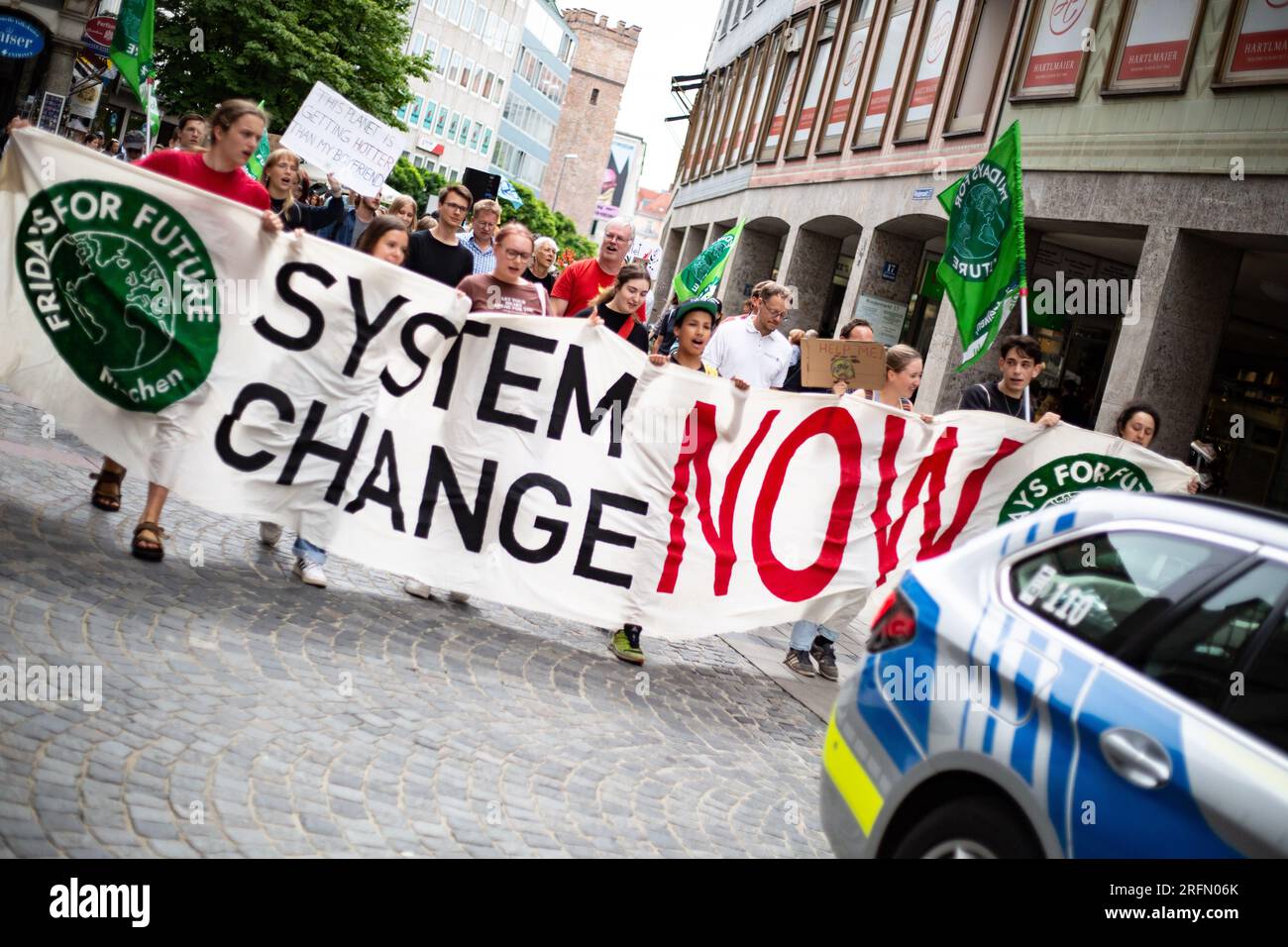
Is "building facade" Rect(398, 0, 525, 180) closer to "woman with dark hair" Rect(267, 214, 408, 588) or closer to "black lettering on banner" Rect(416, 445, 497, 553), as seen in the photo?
"woman with dark hair" Rect(267, 214, 408, 588)

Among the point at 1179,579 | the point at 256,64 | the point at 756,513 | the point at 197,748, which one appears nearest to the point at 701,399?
the point at 756,513

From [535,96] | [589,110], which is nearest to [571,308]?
[535,96]

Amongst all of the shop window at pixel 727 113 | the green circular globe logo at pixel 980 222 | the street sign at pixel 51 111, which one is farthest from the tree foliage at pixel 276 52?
the green circular globe logo at pixel 980 222

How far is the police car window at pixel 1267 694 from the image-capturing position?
3086mm

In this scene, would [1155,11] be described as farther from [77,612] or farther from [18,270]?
[77,612]

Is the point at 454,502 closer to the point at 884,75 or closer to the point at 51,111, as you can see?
the point at 884,75

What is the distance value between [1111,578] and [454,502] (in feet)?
14.6

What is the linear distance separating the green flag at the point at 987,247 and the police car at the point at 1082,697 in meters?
5.83

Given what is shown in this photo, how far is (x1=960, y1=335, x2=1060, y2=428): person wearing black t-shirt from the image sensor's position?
28.0ft

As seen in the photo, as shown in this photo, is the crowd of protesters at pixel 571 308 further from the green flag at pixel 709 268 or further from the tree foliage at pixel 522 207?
the tree foliage at pixel 522 207

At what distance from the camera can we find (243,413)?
719cm

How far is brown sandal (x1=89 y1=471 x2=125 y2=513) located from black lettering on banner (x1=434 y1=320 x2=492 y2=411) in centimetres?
187

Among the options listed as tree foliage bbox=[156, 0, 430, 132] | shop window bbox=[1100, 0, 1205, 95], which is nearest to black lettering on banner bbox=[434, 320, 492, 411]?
shop window bbox=[1100, 0, 1205, 95]

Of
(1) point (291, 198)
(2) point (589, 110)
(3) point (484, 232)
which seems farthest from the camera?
(2) point (589, 110)
